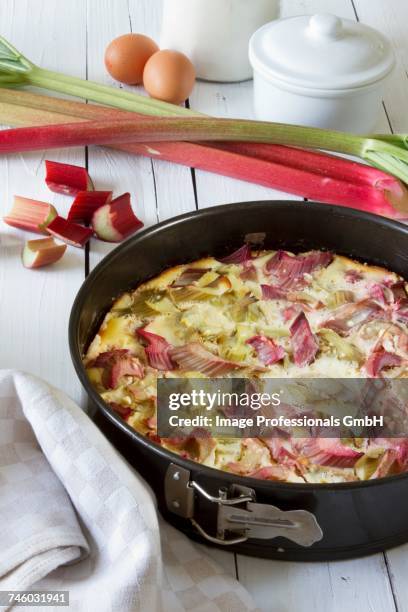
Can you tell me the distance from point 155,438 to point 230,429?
13cm

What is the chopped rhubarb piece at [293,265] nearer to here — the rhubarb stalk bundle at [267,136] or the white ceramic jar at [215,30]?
the rhubarb stalk bundle at [267,136]

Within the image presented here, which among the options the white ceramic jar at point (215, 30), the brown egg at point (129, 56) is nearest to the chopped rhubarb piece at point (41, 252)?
the brown egg at point (129, 56)

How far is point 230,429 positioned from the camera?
5.12 ft

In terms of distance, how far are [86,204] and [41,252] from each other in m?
0.17

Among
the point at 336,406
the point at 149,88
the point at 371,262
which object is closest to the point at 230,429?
the point at 336,406

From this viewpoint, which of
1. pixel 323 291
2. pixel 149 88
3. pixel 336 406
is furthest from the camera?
pixel 149 88

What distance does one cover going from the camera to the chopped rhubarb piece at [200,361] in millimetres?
1662

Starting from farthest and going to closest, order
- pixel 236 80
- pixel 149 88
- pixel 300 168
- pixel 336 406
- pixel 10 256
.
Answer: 1. pixel 236 80
2. pixel 149 88
3. pixel 300 168
4. pixel 10 256
5. pixel 336 406

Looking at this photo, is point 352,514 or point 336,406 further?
point 336,406

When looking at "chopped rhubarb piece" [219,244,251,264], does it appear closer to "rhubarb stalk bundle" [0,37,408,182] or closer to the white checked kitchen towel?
"rhubarb stalk bundle" [0,37,408,182]

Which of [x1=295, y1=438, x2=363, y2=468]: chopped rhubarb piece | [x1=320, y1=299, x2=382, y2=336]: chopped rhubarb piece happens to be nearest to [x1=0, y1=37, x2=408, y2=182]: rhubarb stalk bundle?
[x1=320, y1=299, x2=382, y2=336]: chopped rhubarb piece

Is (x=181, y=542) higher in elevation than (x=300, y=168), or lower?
lower

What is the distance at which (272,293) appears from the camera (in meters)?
1.83

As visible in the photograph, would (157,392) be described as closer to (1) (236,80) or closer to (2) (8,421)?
(2) (8,421)
